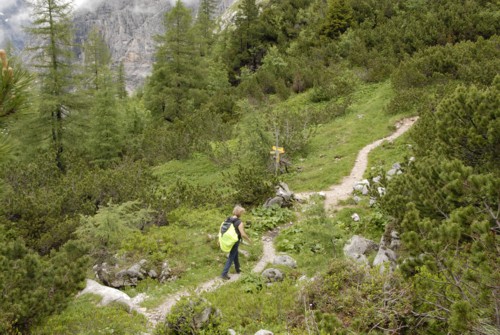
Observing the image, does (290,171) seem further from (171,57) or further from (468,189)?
(171,57)

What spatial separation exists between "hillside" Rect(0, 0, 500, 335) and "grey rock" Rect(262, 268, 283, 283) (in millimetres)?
45

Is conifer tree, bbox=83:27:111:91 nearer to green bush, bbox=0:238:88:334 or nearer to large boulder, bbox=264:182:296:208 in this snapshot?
large boulder, bbox=264:182:296:208

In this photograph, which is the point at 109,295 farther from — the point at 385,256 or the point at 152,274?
the point at 385,256

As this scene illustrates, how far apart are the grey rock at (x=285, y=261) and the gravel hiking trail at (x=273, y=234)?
0.28 meters

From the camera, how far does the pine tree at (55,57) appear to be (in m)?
19.2

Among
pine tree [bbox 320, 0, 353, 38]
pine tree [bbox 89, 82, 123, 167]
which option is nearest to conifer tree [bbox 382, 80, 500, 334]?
pine tree [bbox 89, 82, 123, 167]

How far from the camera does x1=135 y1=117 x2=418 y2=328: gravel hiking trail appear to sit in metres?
7.03

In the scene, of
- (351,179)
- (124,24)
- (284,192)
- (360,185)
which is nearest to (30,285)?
(284,192)

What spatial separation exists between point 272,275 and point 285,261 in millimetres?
845

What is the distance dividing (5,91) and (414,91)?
57.7 ft

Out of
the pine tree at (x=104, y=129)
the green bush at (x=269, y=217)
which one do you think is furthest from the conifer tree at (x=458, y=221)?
the pine tree at (x=104, y=129)

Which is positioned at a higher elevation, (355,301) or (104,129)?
(104,129)

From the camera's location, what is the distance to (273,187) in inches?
481

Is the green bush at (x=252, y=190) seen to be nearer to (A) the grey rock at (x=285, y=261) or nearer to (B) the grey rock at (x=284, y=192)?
(B) the grey rock at (x=284, y=192)
